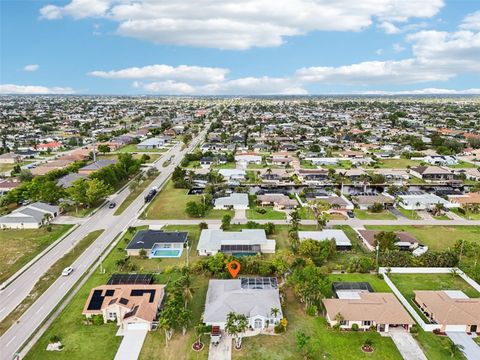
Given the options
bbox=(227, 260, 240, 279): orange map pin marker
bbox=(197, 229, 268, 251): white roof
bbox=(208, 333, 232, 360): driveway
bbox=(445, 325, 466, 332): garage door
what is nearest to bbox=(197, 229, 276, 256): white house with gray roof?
bbox=(197, 229, 268, 251): white roof

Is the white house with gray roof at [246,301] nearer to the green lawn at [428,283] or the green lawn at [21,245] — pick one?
the green lawn at [428,283]

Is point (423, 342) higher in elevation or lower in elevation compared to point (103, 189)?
lower

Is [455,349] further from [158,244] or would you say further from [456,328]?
[158,244]

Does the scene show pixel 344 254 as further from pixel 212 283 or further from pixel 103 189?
pixel 103 189

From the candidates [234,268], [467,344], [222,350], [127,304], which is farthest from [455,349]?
[127,304]

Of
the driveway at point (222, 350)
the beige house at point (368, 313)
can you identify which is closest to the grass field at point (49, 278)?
the driveway at point (222, 350)

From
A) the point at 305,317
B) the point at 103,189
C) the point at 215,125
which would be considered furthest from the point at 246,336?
the point at 215,125
